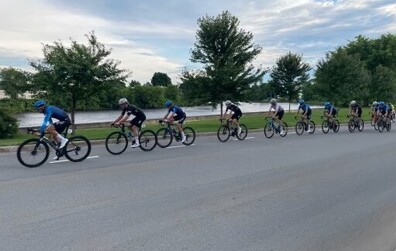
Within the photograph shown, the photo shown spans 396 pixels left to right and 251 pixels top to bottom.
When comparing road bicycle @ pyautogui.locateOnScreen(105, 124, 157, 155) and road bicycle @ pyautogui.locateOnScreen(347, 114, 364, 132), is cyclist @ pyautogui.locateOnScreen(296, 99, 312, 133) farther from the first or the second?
road bicycle @ pyautogui.locateOnScreen(105, 124, 157, 155)

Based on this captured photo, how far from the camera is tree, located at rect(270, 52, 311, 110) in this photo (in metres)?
44.0

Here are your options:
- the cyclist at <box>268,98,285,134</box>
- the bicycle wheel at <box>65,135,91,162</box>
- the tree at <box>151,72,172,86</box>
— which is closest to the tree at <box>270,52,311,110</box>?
the cyclist at <box>268,98,285,134</box>

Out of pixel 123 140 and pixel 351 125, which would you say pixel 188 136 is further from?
pixel 351 125

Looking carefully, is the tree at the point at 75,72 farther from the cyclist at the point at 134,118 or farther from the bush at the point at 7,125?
the cyclist at the point at 134,118

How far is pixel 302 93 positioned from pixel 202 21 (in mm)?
23753

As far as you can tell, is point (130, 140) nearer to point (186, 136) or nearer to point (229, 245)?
point (186, 136)

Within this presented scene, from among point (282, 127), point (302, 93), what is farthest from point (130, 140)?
point (302, 93)

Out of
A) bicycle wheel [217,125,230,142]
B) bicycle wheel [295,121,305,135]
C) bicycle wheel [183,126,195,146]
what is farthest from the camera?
bicycle wheel [295,121,305,135]

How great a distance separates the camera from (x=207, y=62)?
2622 cm

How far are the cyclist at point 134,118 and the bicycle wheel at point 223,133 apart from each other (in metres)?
4.48

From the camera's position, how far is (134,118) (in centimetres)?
1366

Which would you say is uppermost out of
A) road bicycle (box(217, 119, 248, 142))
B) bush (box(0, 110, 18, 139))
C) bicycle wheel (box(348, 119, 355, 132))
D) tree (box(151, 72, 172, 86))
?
tree (box(151, 72, 172, 86))

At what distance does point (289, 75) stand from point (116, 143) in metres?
34.5

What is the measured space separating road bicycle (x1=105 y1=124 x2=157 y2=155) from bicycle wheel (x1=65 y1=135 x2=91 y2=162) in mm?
1370
